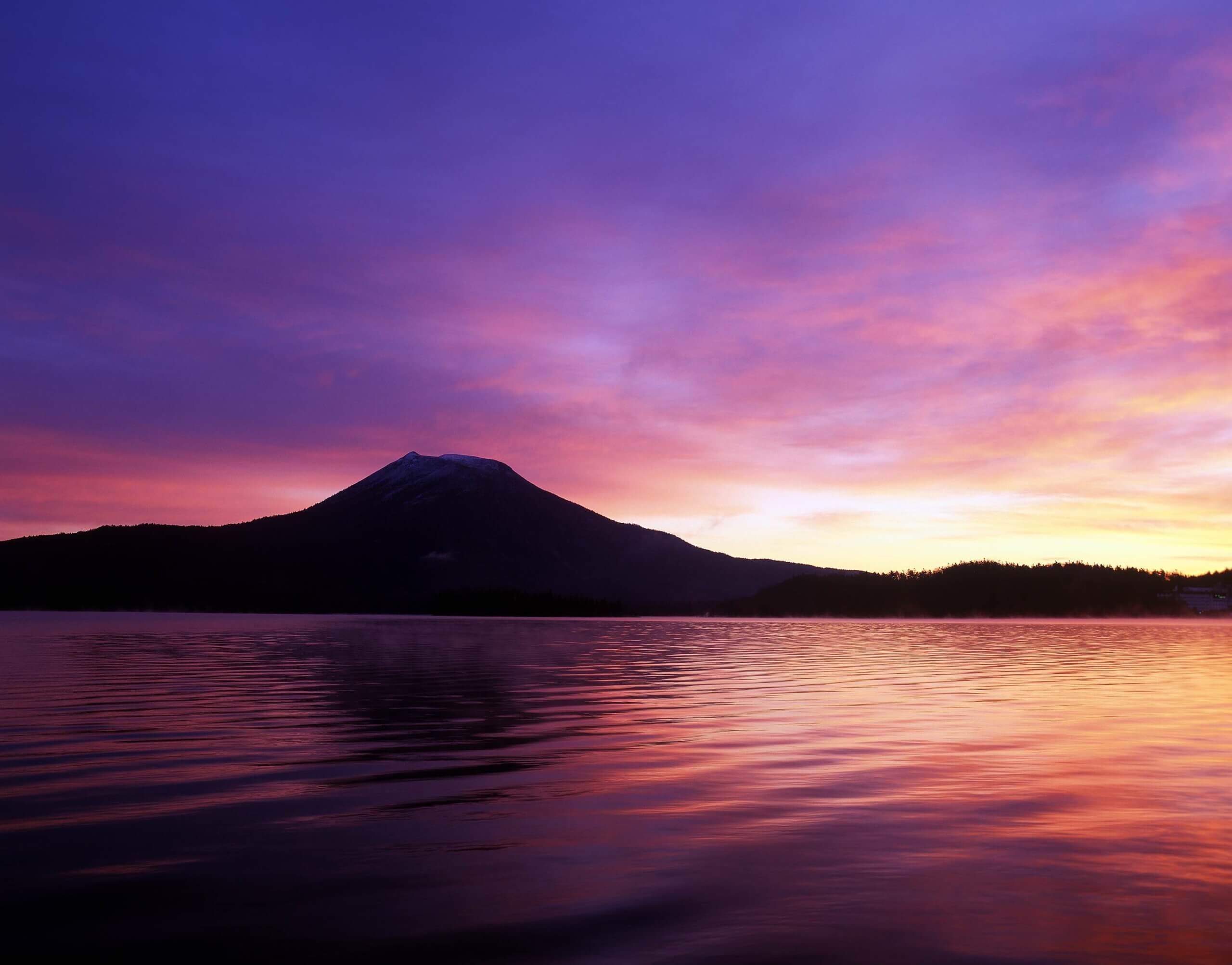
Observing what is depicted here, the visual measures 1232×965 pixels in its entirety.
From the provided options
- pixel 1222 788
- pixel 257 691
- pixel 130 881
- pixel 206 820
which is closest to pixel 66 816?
pixel 206 820

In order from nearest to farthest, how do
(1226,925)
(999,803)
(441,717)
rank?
(1226,925) → (999,803) → (441,717)

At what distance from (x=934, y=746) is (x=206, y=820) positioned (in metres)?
14.3

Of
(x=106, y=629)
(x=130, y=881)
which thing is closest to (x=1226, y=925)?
(x=130, y=881)

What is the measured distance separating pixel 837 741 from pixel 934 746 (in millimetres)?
1990

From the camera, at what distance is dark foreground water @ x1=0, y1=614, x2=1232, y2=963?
28.9 feet

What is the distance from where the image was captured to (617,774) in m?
17.0

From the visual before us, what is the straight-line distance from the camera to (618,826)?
13086mm

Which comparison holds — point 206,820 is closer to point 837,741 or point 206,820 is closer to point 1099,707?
point 837,741

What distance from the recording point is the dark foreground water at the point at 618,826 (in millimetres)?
8812

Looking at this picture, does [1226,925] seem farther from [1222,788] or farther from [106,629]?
[106,629]

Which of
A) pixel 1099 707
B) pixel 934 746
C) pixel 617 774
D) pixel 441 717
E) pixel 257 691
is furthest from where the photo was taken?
pixel 257 691

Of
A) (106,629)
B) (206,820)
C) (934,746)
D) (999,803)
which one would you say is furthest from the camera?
(106,629)

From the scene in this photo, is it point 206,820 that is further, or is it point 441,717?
point 441,717

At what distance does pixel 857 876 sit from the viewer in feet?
35.0
